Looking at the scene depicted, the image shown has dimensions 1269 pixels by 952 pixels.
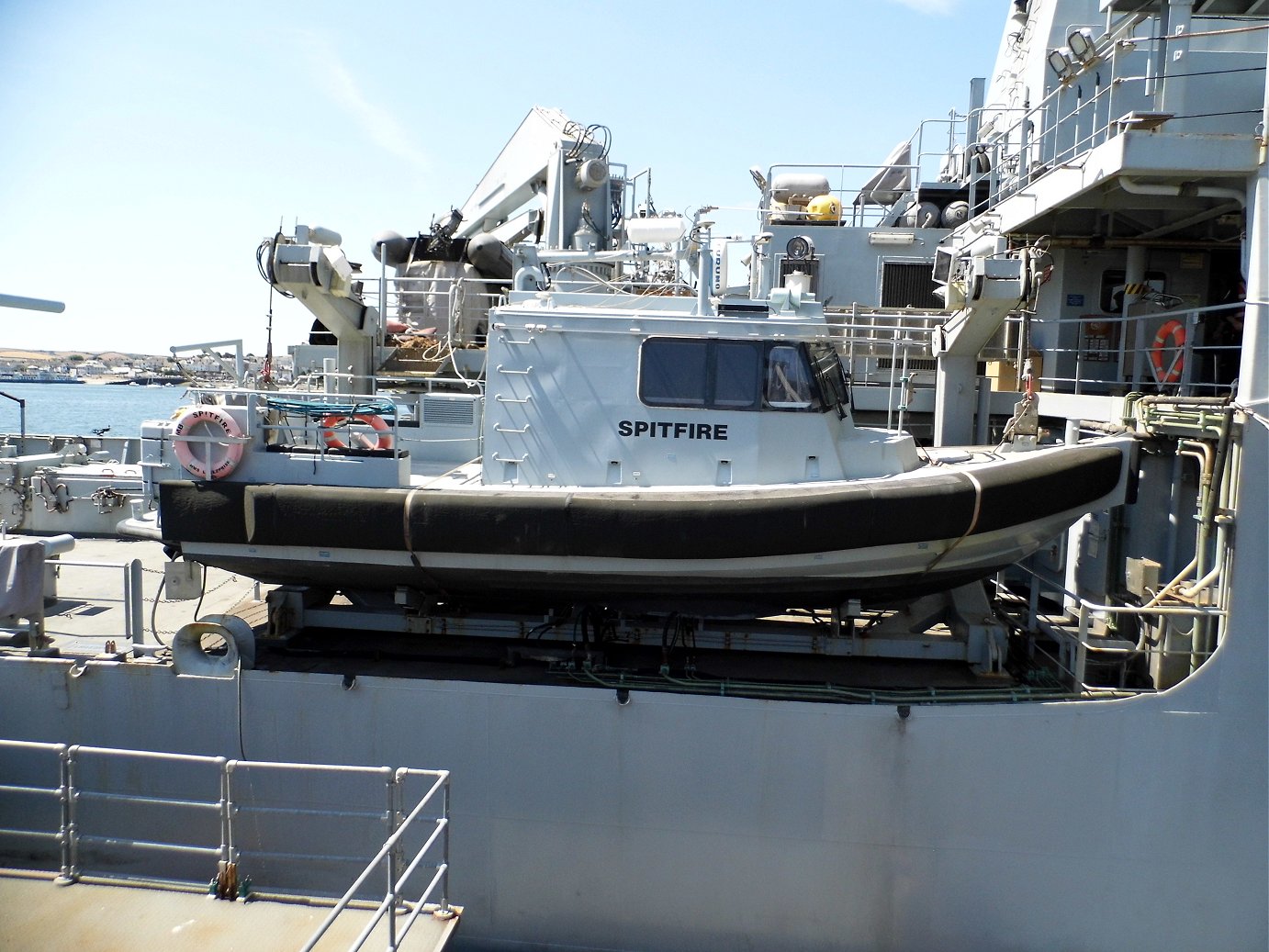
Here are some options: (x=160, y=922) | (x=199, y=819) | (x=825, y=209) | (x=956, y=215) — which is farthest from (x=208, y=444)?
(x=956, y=215)

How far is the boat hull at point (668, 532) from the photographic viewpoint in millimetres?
5504

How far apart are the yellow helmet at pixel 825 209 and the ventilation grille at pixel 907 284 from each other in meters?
0.99

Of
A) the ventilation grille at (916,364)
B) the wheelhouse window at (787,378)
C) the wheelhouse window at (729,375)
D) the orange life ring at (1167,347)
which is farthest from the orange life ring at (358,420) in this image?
the ventilation grille at (916,364)

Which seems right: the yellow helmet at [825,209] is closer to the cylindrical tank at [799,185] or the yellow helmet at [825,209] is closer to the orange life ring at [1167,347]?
the cylindrical tank at [799,185]

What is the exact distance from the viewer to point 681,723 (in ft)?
18.5

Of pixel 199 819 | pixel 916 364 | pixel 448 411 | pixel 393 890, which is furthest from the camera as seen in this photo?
pixel 916 364

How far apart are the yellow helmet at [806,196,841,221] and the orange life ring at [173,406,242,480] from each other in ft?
28.7

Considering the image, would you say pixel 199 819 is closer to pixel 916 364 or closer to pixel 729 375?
pixel 729 375

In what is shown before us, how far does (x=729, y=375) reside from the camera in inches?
235

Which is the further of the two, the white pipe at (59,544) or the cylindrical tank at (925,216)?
the cylindrical tank at (925,216)

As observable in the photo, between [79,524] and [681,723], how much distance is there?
9259mm

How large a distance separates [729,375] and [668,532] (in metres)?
1.23

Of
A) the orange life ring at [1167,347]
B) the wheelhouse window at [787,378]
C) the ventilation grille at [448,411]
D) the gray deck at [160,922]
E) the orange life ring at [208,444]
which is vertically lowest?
the gray deck at [160,922]

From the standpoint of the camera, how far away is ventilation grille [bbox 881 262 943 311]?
11.9 m
